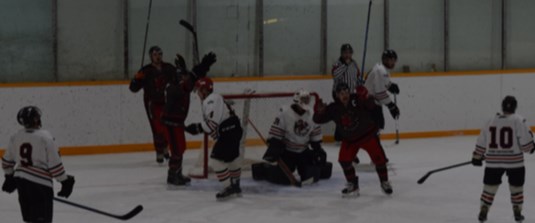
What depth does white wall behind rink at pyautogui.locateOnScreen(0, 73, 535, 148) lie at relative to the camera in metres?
11.4

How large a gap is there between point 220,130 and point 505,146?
2.38 m

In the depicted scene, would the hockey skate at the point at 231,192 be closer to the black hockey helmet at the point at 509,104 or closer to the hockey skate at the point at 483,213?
the hockey skate at the point at 483,213

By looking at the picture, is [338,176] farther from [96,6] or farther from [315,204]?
[96,6]

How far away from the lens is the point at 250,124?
10.0 metres

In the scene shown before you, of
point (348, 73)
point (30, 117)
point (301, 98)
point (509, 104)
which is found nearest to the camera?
point (30, 117)

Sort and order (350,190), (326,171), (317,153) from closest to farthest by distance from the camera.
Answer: (350,190) → (317,153) → (326,171)

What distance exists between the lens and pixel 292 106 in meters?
9.34

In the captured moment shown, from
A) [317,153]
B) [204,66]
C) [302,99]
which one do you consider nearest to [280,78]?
[317,153]

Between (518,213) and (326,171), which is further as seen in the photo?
(326,171)

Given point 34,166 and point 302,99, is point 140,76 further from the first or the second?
point 34,166

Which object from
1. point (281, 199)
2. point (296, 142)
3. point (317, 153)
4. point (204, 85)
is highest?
point (204, 85)

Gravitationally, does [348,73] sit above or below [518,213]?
above

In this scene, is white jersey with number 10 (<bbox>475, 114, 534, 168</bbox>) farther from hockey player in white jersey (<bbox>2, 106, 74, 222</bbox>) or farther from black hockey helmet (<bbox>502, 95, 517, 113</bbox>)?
hockey player in white jersey (<bbox>2, 106, 74, 222</bbox>)

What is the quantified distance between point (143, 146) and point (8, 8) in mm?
2127
